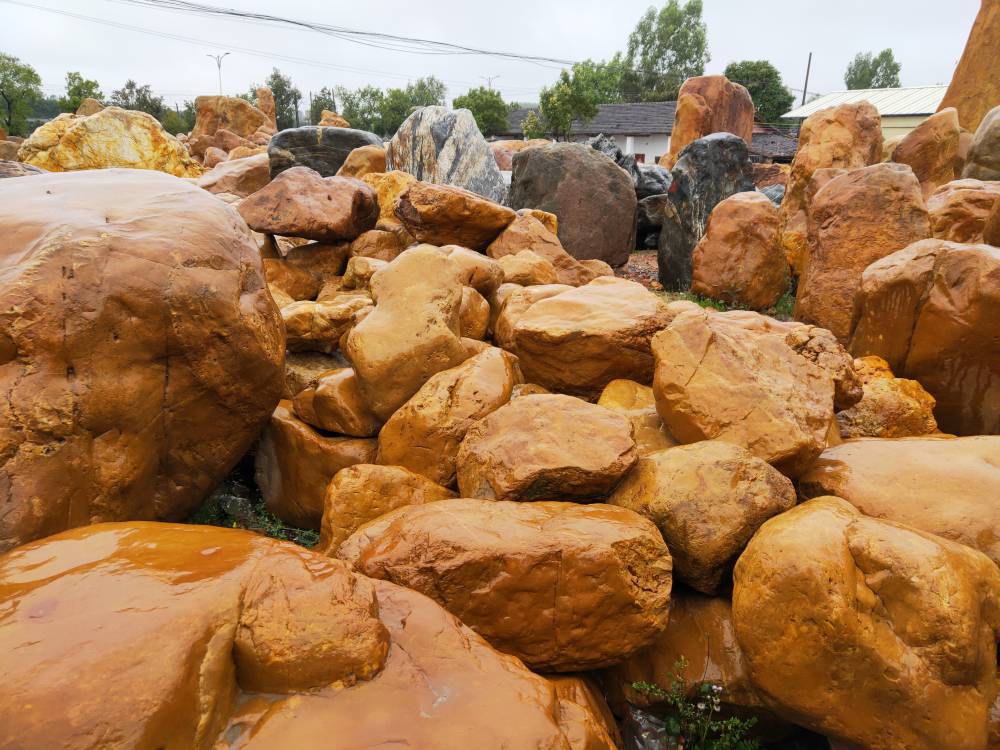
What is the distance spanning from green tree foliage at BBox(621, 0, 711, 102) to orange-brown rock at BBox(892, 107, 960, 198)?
43.5 meters

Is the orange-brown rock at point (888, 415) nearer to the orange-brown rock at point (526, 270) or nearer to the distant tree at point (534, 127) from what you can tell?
the orange-brown rock at point (526, 270)

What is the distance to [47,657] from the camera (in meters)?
1.54

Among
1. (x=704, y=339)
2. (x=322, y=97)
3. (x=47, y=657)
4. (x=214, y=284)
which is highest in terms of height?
(x=322, y=97)

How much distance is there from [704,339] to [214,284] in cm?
226

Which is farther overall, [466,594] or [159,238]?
[159,238]

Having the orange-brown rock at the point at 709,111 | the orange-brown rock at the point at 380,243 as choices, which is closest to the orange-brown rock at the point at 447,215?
the orange-brown rock at the point at 380,243

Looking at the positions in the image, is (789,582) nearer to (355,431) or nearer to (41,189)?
(355,431)

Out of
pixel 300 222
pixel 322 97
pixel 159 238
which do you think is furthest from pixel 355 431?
pixel 322 97

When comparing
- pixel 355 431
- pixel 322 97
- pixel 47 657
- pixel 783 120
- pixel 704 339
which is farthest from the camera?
pixel 322 97

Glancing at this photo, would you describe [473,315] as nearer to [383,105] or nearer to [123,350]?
[123,350]

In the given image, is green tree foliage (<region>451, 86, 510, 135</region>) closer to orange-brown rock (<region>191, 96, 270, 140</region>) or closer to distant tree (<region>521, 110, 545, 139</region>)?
distant tree (<region>521, 110, 545, 139</region>)

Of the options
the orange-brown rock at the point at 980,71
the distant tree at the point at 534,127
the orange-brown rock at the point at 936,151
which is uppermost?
the orange-brown rock at the point at 980,71

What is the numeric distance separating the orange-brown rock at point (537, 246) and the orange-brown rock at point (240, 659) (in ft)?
16.5

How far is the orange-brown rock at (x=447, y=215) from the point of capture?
613 centimetres
